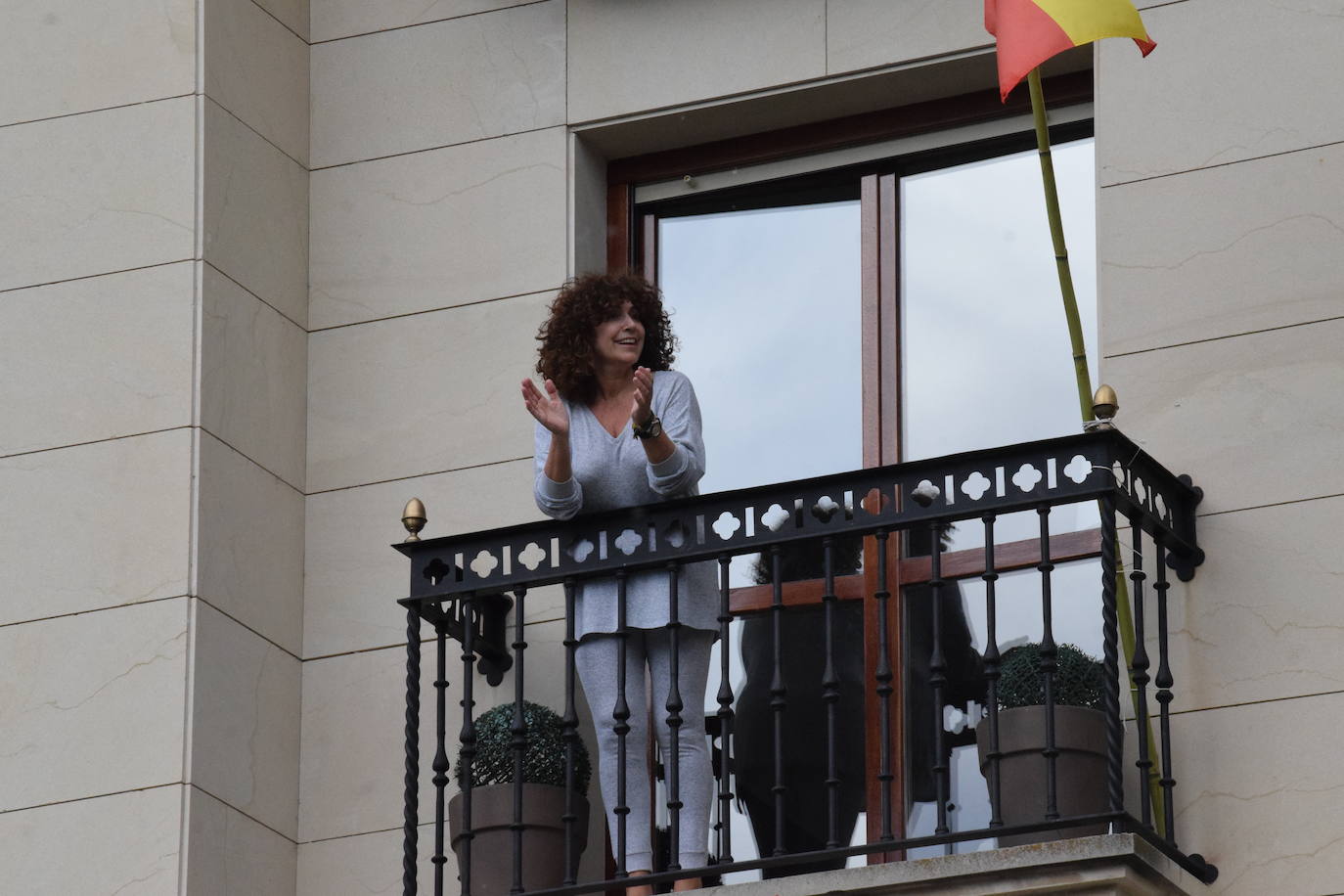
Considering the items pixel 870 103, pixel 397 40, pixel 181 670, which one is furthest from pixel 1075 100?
pixel 181 670

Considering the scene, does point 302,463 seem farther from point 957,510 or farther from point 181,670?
point 957,510

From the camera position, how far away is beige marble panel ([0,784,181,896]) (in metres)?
8.30

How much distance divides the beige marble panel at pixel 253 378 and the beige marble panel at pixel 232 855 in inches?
48.7

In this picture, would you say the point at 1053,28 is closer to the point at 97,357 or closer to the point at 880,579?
the point at 880,579

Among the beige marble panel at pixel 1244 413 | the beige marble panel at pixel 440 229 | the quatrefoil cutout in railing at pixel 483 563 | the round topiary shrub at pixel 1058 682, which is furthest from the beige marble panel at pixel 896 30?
the round topiary shrub at pixel 1058 682

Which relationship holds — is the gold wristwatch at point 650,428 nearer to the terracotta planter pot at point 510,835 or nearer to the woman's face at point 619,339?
the woman's face at point 619,339

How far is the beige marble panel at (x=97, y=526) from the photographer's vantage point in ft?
28.5

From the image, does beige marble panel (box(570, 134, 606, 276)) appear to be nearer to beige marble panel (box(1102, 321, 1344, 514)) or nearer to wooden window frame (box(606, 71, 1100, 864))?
wooden window frame (box(606, 71, 1100, 864))

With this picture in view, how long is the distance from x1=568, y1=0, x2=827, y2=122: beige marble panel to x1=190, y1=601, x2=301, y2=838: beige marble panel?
7.11 feet

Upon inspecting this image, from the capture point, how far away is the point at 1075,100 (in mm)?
9180

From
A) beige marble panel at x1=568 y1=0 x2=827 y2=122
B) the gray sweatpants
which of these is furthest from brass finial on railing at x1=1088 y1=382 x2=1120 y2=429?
beige marble panel at x1=568 y1=0 x2=827 y2=122

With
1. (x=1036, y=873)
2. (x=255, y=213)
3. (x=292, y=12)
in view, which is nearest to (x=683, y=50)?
(x=292, y=12)

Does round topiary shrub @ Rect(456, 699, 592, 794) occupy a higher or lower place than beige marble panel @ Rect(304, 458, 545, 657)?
lower

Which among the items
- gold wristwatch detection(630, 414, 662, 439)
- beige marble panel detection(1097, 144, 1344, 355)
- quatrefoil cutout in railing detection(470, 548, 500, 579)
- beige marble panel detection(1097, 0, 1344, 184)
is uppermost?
beige marble panel detection(1097, 0, 1344, 184)
